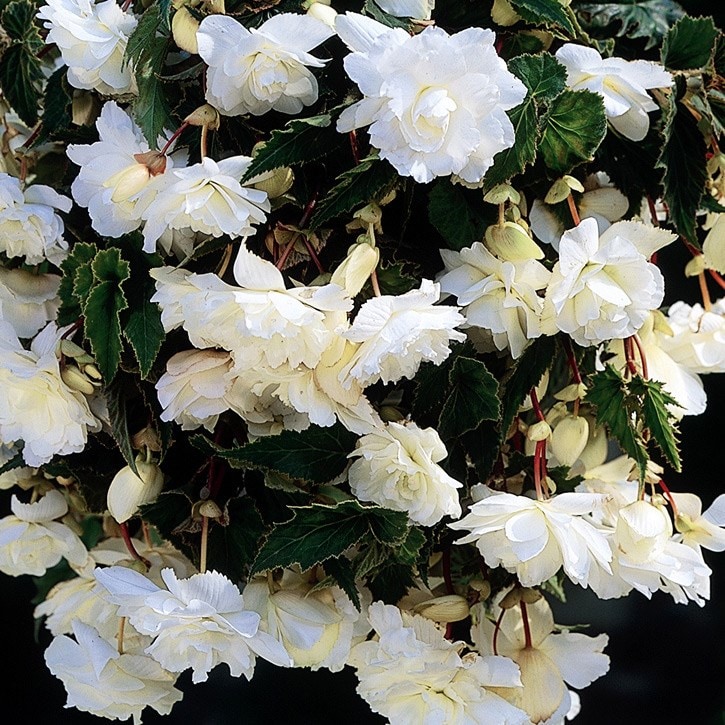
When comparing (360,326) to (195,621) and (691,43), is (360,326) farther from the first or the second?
(691,43)

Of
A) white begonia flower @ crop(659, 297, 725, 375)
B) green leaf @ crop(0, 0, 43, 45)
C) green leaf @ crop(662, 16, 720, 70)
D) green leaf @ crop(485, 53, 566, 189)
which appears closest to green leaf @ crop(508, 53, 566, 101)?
green leaf @ crop(485, 53, 566, 189)

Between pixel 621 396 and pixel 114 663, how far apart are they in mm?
327

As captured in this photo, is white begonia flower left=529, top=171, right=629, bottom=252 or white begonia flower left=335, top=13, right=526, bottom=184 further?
white begonia flower left=529, top=171, right=629, bottom=252

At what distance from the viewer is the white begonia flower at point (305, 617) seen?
0.51 meters

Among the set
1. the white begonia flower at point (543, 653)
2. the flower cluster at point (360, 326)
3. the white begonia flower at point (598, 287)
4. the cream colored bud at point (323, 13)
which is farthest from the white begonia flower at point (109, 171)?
the white begonia flower at point (543, 653)

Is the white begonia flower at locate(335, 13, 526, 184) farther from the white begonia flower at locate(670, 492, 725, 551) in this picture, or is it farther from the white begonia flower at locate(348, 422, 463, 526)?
the white begonia flower at locate(670, 492, 725, 551)

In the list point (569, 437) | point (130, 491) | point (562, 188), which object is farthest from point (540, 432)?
point (130, 491)

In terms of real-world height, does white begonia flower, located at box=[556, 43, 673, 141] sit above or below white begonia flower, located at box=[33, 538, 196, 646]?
above

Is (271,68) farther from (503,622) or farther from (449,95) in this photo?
(503,622)

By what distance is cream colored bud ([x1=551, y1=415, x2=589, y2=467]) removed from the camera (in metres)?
0.53

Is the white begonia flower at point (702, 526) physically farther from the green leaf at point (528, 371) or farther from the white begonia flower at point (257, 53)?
the white begonia flower at point (257, 53)

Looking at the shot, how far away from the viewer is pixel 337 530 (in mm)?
470

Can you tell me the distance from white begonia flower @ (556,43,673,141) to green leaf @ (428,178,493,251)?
83 millimetres

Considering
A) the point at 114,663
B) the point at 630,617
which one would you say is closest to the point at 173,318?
the point at 114,663
